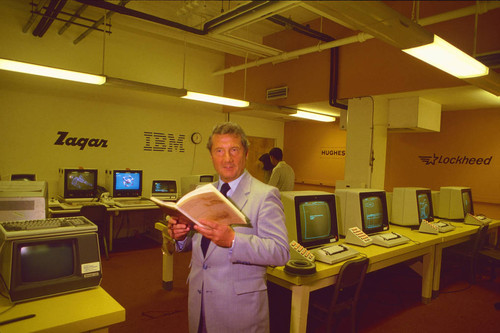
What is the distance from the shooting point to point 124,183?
614cm

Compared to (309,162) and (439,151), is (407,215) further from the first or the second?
(309,162)

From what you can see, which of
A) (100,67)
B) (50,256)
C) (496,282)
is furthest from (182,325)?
(100,67)

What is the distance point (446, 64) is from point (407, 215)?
205 cm

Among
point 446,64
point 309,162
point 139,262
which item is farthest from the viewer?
point 309,162

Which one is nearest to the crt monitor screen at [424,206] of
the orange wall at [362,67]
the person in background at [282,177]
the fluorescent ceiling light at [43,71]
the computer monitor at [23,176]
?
the orange wall at [362,67]

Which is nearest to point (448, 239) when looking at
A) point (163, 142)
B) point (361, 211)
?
point (361, 211)

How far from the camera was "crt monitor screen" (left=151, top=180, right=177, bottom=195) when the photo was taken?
6.42m

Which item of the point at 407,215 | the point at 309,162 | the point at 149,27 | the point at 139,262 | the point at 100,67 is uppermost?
the point at 149,27

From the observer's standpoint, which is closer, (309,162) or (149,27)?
(149,27)

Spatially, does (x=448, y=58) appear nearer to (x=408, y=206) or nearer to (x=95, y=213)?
(x=408, y=206)

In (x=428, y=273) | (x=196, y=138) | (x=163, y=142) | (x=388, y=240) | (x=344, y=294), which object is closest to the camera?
(x=344, y=294)

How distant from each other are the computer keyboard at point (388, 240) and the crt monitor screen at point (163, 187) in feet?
13.8

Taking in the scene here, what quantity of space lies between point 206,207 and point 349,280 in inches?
67.7

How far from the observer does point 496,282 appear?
483cm
